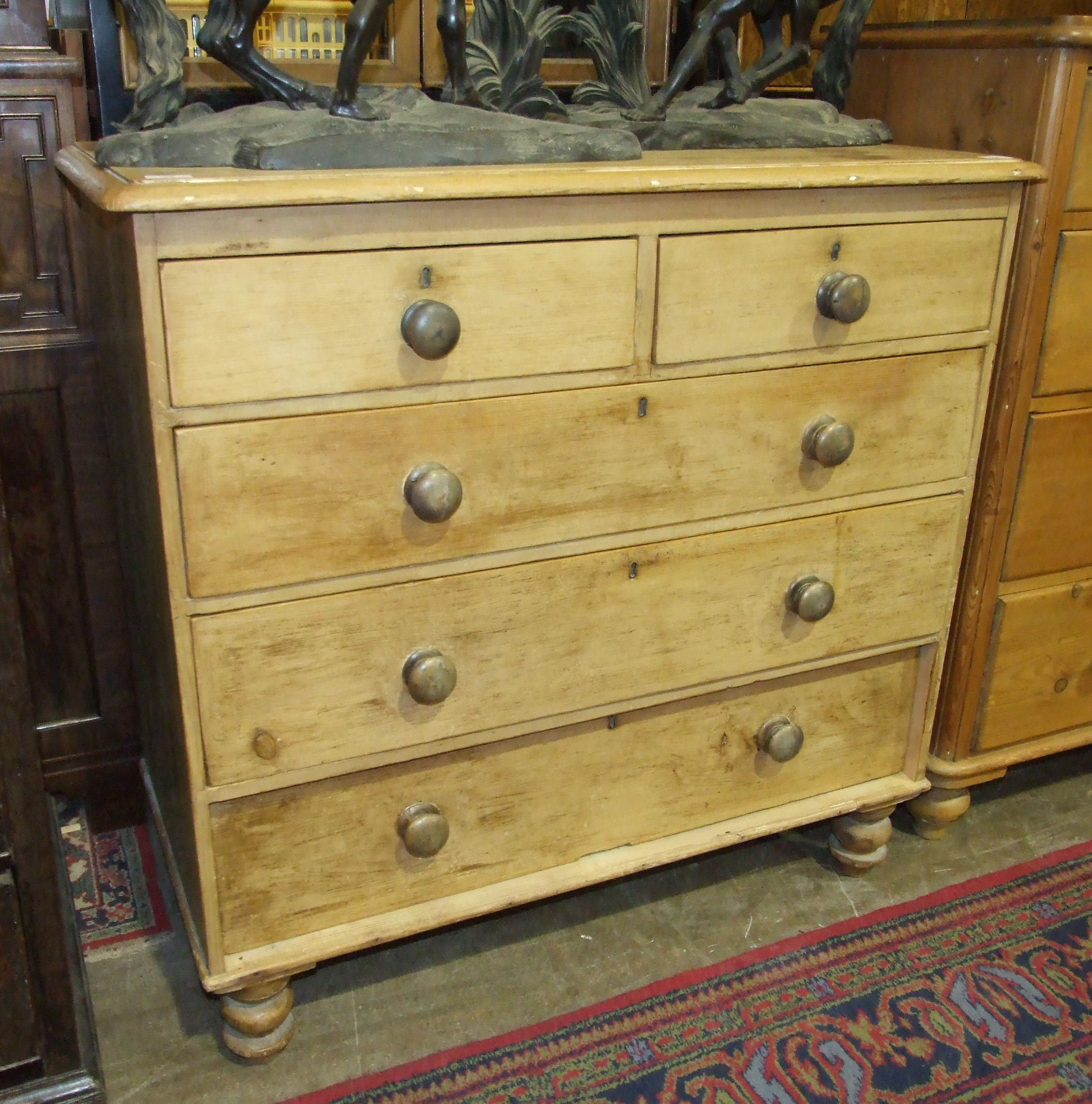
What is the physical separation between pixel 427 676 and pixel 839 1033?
2.40 feet

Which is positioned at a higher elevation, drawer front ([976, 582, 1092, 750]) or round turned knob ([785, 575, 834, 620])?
round turned knob ([785, 575, 834, 620])

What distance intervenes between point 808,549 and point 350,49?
0.80 meters

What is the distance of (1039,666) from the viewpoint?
5.82 ft

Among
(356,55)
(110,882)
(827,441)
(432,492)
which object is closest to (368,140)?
(356,55)

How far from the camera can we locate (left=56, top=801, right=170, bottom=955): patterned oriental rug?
1643 millimetres

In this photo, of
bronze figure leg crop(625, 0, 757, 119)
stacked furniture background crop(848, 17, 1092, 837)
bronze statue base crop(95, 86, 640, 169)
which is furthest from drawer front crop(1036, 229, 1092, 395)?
bronze statue base crop(95, 86, 640, 169)

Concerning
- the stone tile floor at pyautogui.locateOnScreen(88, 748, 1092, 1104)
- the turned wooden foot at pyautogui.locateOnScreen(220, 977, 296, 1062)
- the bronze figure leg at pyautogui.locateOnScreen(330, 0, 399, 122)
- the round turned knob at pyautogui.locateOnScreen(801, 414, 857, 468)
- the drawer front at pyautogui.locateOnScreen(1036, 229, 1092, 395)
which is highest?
the bronze figure leg at pyautogui.locateOnScreen(330, 0, 399, 122)

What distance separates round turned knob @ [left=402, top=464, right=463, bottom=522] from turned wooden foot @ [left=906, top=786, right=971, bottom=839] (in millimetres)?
995

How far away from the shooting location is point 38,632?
1711 mm

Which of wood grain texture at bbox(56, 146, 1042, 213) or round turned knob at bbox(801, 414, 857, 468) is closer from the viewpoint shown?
wood grain texture at bbox(56, 146, 1042, 213)

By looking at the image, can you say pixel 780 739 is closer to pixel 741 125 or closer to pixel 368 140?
pixel 741 125

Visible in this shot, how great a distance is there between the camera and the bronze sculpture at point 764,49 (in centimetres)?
150

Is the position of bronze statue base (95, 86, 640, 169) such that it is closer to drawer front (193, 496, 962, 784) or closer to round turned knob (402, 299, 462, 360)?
round turned knob (402, 299, 462, 360)

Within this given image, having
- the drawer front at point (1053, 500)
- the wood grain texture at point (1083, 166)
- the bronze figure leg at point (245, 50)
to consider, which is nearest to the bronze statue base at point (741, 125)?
the wood grain texture at point (1083, 166)
